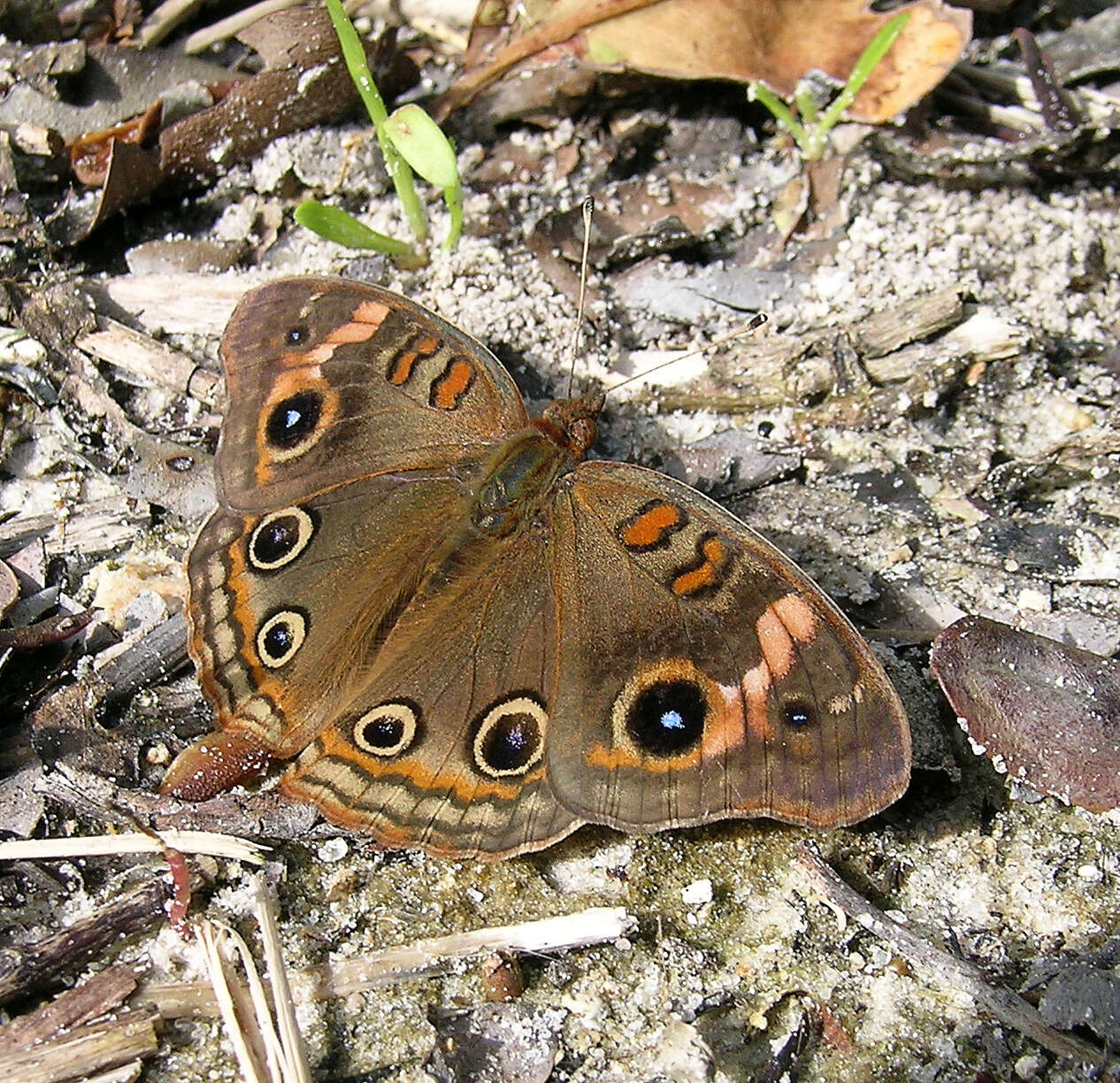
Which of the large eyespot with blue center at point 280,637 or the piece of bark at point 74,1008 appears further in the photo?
the large eyespot with blue center at point 280,637

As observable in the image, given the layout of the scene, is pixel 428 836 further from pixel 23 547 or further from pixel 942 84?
pixel 942 84

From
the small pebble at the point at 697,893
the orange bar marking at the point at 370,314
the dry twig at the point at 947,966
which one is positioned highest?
the orange bar marking at the point at 370,314

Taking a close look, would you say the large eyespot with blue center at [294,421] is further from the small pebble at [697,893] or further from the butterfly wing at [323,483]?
the small pebble at [697,893]

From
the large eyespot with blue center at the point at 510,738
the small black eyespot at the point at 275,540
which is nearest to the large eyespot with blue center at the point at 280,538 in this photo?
the small black eyespot at the point at 275,540

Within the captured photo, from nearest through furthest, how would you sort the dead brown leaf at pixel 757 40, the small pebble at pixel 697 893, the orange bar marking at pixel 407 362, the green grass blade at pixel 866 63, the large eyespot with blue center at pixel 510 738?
the large eyespot with blue center at pixel 510 738 → the small pebble at pixel 697 893 → the orange bar marking at pixel 407 362 → the green grass blade at pixel 866 63 → the dead brown leaf at pixel 757 40


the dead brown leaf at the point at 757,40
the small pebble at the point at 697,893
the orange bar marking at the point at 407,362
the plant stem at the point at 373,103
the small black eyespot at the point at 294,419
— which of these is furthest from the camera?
the dead brown leaf at the point at 757,40

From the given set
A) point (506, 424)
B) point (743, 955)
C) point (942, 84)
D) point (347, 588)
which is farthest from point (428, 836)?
point (942, 84)

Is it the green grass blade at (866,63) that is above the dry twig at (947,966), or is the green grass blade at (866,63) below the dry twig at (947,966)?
above
